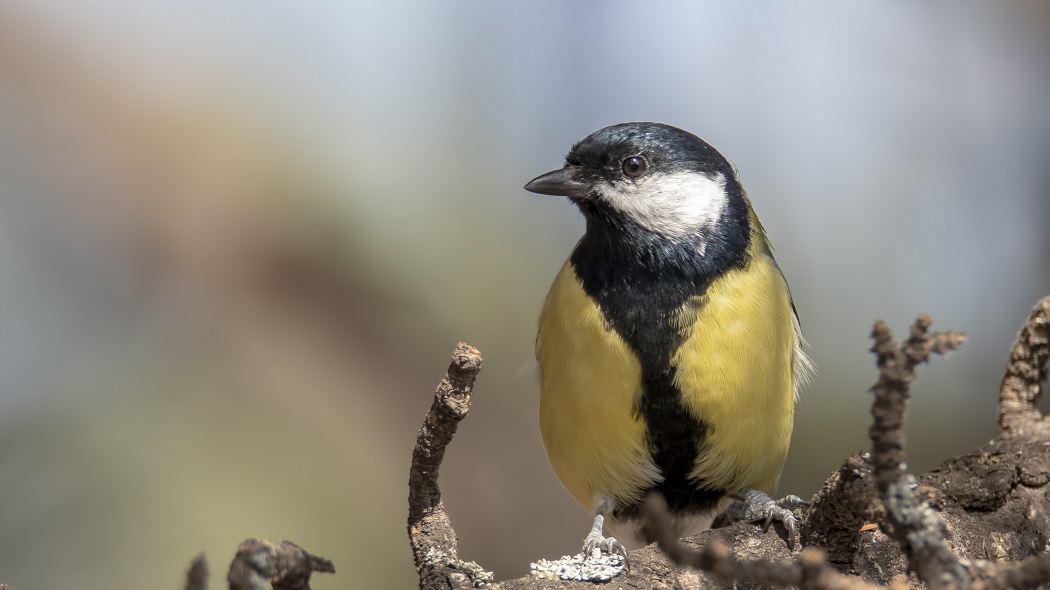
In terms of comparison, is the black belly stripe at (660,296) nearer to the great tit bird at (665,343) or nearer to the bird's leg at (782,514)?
the great tit bird at (665,343)

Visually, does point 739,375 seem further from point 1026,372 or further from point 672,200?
point 1026,372

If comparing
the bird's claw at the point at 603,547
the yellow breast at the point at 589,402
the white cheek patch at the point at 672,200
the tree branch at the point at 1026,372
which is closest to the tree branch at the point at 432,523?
the bird's claw at the point at 603,547

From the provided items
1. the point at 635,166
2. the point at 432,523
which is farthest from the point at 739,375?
the point at 432,523

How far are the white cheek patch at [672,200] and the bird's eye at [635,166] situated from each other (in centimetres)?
2

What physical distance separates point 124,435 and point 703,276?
2.03 meters

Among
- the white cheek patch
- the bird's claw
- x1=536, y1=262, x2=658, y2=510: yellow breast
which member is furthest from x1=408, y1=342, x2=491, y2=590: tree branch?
the white cheek patch

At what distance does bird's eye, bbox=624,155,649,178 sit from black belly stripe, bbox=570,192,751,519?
0.12m

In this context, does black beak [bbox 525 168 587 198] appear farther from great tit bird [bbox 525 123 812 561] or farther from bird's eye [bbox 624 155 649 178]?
bird's eye [bbox 624 155 649 178]

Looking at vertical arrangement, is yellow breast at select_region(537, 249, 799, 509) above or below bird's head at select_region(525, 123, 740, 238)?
below

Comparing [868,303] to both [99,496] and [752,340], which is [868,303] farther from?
[99,496]

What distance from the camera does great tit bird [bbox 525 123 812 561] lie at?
1.91 metres

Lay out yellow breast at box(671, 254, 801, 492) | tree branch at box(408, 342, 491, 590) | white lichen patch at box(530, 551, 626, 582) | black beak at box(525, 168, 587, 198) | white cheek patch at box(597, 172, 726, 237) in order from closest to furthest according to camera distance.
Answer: tree branch at box(408, 342, 491, 590)
white lichen patch at box(530, 551, 626, 582)
yellow breast at box(671, 254, 801, 492)
white cheek patch at box(597, 172, 726, 237)
black beak at box(525, 168, 587, 198)

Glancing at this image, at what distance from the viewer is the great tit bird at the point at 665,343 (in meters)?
1.91

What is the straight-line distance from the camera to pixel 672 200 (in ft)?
6.94
